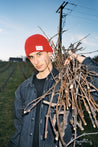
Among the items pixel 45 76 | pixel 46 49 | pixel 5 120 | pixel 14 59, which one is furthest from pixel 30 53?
pixel 14 59

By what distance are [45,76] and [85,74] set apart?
2.77ft

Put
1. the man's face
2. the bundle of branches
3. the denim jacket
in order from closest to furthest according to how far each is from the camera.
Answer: the bundle of branches → the denim jacket → the man's face

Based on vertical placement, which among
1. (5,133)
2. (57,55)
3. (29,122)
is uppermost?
(57,55)

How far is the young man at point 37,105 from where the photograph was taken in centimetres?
202

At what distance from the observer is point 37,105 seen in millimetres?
2189

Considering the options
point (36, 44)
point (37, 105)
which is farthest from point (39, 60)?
point (37, 105)

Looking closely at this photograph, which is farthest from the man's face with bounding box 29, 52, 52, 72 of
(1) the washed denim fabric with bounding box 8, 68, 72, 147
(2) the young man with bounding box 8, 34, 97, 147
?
(1) the washed denim fabric with bounding box 8, 68, 72, 147

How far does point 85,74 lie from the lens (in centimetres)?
166

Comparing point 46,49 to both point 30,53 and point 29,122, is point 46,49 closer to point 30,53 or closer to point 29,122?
point 30,53

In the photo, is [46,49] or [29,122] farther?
[46,49]

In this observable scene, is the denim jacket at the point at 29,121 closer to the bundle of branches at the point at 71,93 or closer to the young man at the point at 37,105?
the young man at the point at 37,105

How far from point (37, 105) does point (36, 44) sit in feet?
3.17

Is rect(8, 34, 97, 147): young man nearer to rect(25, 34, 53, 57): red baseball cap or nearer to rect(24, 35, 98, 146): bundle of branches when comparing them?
rect(25, 34, 53, 57): red baseball cap

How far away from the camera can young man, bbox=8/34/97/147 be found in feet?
6.61
